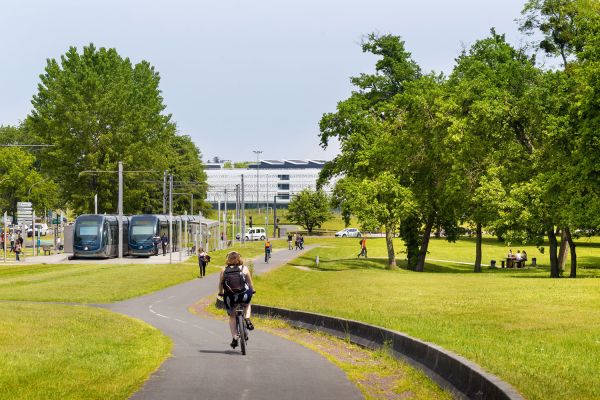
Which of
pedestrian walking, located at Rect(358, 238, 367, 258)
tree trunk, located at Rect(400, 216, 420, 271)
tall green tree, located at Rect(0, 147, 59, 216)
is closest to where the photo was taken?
tree trunk, located at Rect(400, 216, 420, 271)

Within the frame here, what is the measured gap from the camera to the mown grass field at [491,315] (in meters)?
12.9

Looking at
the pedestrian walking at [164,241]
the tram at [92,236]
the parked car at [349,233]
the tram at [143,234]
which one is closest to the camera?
the tram at [92,236]

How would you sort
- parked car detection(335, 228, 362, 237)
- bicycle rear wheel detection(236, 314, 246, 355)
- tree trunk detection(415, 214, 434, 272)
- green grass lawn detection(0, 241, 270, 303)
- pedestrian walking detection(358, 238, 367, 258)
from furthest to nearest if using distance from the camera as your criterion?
parked car detection(335, 228, 362, 237), pedestrian walking detection(358, 238, 367, 258), tree trunk detection(415, 214, 434, 272), green grass lawn detection(0, 241, 270, 303), bicycle rear wheel detection(236, 314, 246, 355)

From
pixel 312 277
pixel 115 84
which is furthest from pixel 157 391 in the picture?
pixel 115 84

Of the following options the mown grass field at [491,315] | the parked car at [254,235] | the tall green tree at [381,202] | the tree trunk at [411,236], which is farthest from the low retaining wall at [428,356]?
the parked car at [254,235]

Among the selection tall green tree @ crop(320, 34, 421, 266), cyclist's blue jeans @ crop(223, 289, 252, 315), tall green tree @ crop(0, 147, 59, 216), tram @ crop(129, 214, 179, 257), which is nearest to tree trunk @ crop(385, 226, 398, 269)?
tall green tree @ crop(320, 34, 421, 266)

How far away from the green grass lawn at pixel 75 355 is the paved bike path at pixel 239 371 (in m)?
0.39

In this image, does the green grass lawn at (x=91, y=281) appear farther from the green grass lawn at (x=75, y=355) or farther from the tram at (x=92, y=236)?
the green grass lawn at (x=75, y=355)

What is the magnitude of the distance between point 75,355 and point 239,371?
10.4 feet

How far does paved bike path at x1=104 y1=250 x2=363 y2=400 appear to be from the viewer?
12.6 metres

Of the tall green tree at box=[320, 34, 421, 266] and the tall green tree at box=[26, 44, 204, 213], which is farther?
the tall green tree at box=[26, 44, 204, 213]

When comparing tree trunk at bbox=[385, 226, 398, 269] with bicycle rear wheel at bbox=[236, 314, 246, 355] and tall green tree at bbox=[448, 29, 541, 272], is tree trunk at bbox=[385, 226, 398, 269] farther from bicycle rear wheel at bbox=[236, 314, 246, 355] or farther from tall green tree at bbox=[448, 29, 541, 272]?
bicycle rear wheel at bbox=[236, 314, 246, 355]

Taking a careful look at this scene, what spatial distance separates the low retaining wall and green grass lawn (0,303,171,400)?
3.63m

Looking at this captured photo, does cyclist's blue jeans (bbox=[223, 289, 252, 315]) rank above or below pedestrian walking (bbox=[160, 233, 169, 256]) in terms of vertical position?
below
